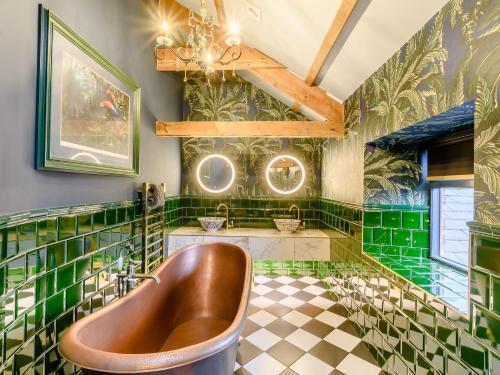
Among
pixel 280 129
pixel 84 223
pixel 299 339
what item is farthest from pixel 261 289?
pixel 84 223

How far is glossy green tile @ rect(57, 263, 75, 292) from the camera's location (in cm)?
148

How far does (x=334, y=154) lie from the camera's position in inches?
134

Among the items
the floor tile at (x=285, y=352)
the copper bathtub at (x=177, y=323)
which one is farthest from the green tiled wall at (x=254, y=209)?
the floor tile at (x=285, y=352)

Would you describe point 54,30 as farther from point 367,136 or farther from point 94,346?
point 367,136

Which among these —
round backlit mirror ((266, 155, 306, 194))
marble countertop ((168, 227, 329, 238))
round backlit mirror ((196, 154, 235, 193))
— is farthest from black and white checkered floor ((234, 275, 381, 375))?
round backlit mirror ((196, 154, 235, 193))

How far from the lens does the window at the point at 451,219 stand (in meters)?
1.87

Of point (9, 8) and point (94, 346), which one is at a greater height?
point (9, 8)

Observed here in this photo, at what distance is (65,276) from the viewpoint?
1523mm

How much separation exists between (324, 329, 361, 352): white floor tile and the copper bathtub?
3.06ft

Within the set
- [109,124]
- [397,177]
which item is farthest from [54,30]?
[397,177]

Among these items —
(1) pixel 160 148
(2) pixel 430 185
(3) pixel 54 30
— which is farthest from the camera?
(1) pixel 160 148

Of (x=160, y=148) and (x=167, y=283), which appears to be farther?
(x=160, y=148)

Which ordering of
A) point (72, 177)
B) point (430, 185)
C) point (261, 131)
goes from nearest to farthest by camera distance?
point (72, 177)
point (430, 185)
point (261, 131)

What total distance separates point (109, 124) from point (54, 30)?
0.70m
